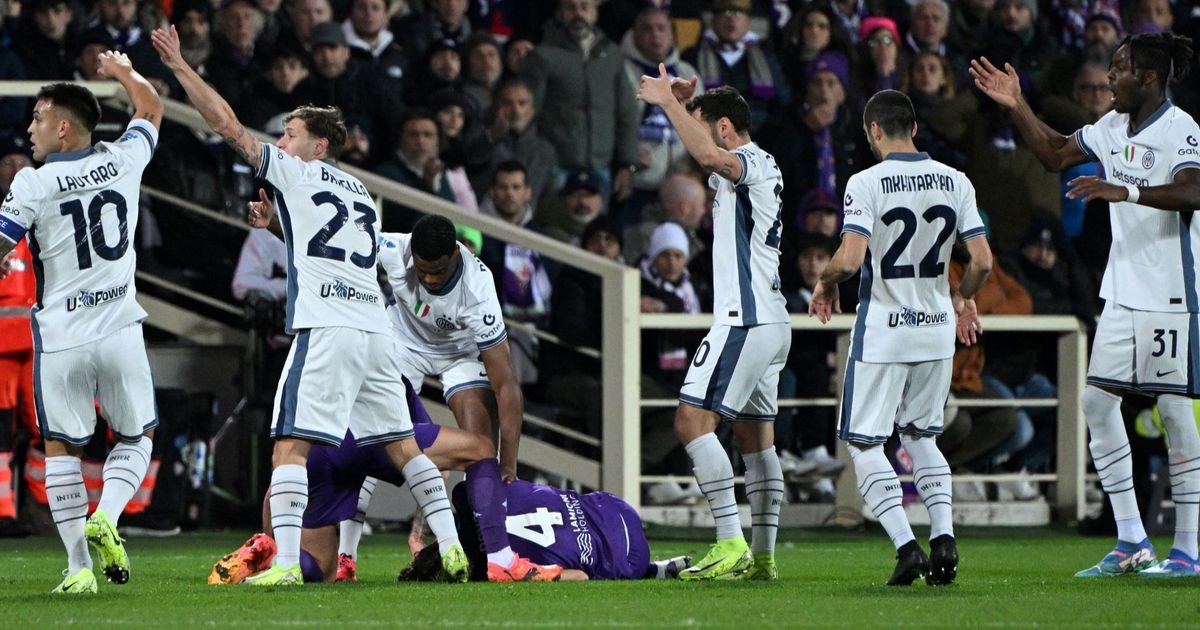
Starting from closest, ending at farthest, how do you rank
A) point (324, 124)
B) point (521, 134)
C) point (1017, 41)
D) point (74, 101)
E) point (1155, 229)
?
1. point (74, 101)
2. point (324, 124)
3. point (1155, 229)
4. point (521, 134)
5. point (1017, 41)

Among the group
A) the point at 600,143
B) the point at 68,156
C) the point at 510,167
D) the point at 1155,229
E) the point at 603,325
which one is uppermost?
the point at 600,143

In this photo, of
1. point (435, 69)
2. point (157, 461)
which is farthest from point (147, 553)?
point (435, 69)

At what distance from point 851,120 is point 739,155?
581 centimetres

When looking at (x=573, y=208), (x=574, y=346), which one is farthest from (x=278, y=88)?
(x=574, y=346)

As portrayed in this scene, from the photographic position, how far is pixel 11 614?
614cm

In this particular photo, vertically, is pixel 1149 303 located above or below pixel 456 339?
above

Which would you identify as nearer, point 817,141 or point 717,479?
point 717,479

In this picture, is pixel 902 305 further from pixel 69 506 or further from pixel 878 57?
pixel 878 57

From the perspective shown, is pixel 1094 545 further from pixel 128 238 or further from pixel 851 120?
pixel 128 238

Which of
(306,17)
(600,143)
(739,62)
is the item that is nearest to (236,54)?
(306,17)

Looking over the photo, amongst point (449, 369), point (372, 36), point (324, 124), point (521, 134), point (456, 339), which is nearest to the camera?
A: point (324, 124)

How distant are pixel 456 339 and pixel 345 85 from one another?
15.4 feet

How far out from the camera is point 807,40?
46.0 ft

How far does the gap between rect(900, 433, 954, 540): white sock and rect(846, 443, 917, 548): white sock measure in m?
0.11
